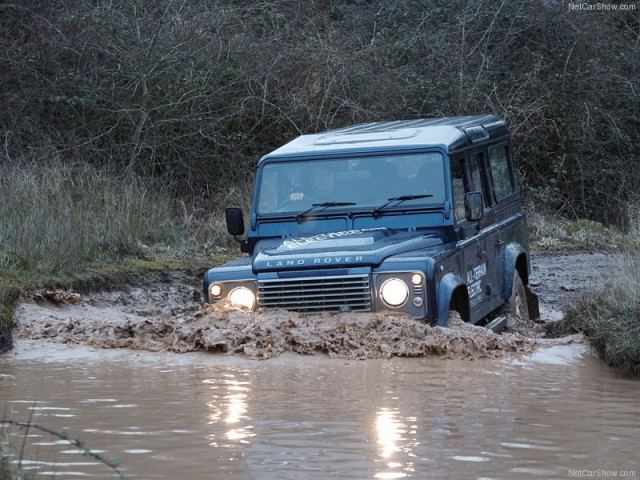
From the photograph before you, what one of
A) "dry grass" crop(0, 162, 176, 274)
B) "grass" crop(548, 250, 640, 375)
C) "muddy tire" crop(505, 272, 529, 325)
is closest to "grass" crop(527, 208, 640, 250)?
"muddy tire" crop(505, 272, 529, 325)

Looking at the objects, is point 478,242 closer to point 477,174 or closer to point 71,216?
point 477,174

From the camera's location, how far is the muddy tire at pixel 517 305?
10.2 metres

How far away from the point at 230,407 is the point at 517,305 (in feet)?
15.0

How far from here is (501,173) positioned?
35.2 feet

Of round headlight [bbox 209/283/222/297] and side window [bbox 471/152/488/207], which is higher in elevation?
side window [bbox 471/152/488/207]

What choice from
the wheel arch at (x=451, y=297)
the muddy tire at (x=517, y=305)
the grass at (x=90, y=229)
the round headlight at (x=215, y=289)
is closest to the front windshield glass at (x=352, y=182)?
the wheel arch at (x=451, y=297)

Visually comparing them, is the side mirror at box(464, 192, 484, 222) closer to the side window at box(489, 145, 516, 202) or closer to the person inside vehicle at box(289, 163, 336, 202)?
the person inside vehicle at box(289, 163, 336, 202)

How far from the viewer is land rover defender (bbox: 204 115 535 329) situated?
791cm

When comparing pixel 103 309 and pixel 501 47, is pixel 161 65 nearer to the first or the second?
pixel 501 47

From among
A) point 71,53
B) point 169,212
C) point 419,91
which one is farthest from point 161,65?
point 419,91

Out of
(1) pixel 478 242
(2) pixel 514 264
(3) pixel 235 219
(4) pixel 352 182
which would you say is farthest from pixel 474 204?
(3) pixel 235 219

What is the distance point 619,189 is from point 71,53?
374 inches

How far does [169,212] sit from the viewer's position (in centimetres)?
1559

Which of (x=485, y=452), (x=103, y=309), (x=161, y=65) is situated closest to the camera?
(x=485, y=452)
